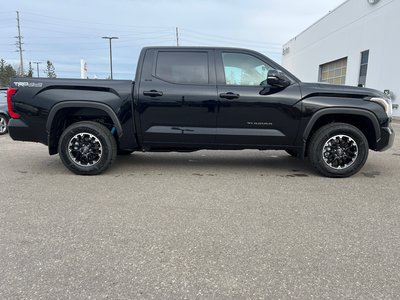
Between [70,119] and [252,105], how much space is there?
2950 mm

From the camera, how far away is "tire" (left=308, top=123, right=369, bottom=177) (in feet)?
16.9

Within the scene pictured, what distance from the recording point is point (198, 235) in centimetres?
322

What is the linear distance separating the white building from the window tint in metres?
14.9

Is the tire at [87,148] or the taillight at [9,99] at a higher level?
the taillight at [9,99]

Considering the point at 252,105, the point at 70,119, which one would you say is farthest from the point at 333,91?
the point at 70,119

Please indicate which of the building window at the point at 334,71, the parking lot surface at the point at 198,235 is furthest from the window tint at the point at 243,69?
the building window at the point at 334,71

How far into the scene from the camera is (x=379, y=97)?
5.18m

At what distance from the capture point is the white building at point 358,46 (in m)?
17.6

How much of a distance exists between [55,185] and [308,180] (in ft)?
12.2

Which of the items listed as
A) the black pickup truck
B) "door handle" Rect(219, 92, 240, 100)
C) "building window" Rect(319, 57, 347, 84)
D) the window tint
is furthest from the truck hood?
"building window" Rect(319, 57, 347, 84)

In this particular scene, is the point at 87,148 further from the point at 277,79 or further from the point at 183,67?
the point at 277,79

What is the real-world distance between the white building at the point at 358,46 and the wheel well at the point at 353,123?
13862mm

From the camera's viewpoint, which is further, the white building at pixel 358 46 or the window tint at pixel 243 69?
the white building at pixel 358 46

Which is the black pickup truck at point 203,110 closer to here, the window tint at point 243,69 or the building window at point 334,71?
the window tint at point 243,69
